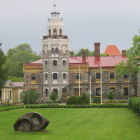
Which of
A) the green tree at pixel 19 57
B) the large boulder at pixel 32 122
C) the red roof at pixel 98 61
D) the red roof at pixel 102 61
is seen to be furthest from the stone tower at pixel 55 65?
the large boulder at pixel 32 122

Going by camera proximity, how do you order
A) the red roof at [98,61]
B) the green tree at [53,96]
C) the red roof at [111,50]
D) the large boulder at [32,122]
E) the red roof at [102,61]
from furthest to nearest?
the red roof at [111,50]
the red roof at [102,61]
the red roof at [98,61]
the green tree at [53,96]
the large boulder at [32,122]

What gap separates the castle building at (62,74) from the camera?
7044cm

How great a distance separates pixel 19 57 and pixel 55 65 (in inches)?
2098

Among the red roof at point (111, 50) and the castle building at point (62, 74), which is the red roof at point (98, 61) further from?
the red roof at point (111, 50)

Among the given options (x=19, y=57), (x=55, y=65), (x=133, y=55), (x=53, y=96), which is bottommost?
(x=53, y=96)

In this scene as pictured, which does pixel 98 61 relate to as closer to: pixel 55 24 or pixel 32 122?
pixel 55 24

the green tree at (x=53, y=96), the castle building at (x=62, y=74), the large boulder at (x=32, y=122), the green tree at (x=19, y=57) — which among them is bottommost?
the large boulder at (x=32, y=122)

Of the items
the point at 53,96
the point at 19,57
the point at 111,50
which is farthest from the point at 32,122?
the point at 19,57

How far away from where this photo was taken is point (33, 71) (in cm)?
7144

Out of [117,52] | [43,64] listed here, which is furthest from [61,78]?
[117,52]

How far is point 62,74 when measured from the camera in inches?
2790

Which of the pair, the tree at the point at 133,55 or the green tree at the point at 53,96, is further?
the green tree at the point at 53,96

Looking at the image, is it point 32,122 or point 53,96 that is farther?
point 53,96

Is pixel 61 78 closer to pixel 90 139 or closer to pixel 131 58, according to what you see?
pixel 131 58
